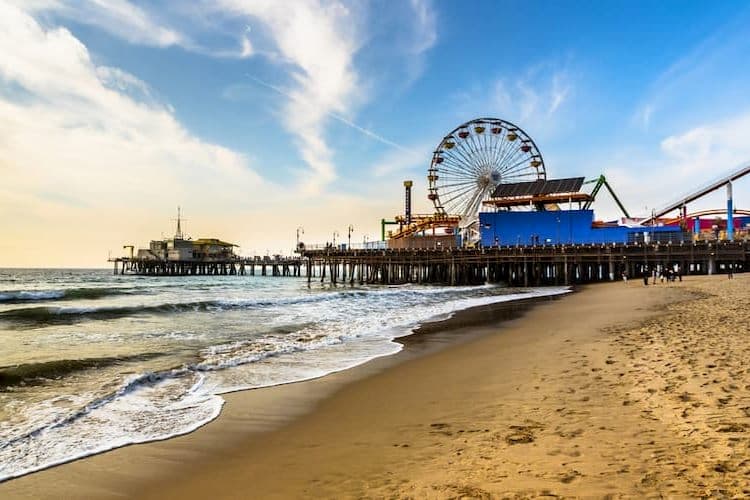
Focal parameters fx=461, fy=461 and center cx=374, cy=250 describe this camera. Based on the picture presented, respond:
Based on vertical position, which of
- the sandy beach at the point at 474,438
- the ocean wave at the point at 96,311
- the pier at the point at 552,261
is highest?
the pier at the point at 552,261

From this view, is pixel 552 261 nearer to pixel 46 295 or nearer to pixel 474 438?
pixel 46 295

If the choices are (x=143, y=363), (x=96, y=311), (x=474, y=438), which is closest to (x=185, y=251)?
(x=96, y=311)

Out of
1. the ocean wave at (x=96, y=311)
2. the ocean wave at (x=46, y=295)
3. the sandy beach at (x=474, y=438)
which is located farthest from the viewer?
the ocean wave at (x=46, y=295)

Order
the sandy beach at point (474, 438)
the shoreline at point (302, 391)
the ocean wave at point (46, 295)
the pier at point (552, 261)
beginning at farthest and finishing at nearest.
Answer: the pier at point (552, 261)
the ocean wave at point (46, 295)
the shoreline at point (302, 391)
the sandy beach at point (474, 438)

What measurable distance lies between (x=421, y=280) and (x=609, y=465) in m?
43.5

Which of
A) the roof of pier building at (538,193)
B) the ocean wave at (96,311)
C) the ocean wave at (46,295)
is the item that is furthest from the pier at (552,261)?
the ocean wave at (46,295)

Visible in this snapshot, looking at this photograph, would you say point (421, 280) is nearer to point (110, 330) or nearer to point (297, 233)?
point (110, 330)

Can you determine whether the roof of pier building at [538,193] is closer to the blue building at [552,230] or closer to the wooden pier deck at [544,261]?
the blue building at [552,230]

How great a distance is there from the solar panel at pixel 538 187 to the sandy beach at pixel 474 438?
44439mm

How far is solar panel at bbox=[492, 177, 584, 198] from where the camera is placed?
49.4m

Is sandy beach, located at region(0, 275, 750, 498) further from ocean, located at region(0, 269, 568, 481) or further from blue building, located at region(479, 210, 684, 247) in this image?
blue building, located at region(479, 210, 684, 247)

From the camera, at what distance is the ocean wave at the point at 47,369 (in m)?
7.46

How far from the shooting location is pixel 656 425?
418cm

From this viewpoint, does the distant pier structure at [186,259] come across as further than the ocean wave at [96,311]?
Yes
